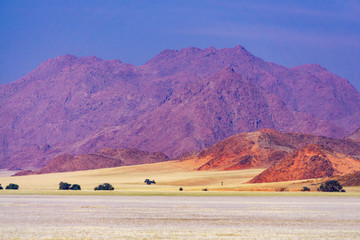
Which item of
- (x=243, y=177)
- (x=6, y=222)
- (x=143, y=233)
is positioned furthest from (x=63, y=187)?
(x=143, y=233)

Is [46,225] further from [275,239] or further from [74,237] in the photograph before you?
[275,239]

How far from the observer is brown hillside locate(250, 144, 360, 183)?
72.1 metres

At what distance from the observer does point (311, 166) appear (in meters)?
73.6

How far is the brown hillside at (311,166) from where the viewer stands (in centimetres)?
7212

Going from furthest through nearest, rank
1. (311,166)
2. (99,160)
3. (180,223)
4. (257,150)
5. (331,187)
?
(99,160)
(257,150)
(311,166)
(331,187)
(180,223)

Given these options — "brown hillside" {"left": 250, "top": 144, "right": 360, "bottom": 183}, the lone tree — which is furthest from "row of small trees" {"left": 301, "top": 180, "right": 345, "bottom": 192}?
"brown hillside" {"left": 250, "top": 144, "right": 360, "bottom": 183}

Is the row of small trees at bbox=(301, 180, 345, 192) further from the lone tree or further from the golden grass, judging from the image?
the golden grass

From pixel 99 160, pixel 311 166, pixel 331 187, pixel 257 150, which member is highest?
pixel 99 160

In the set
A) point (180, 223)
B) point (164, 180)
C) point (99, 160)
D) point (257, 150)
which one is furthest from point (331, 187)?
point (99, 160)

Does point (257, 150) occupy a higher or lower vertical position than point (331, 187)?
higher

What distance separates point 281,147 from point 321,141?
39.4 feet

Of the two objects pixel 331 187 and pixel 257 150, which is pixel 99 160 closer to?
pixel 257 150

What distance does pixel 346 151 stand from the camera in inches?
4272

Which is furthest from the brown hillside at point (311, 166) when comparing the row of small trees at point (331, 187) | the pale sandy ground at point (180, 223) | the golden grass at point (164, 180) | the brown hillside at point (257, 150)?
the pale sandy ground at point (180, 223)
